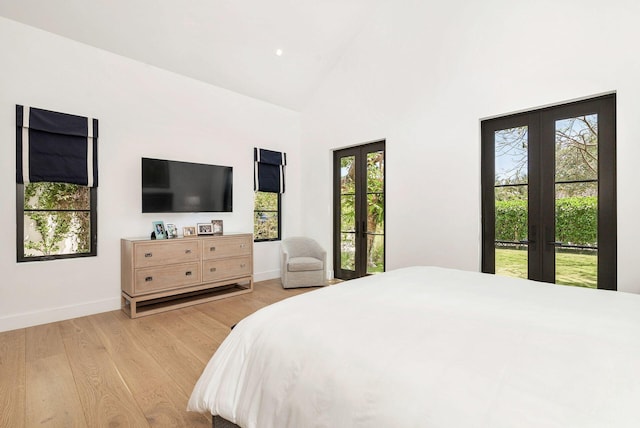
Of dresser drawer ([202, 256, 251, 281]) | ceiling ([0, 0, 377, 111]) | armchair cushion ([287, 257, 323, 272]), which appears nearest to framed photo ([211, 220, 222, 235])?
dresser drawer ([202, 256, 251, 281])

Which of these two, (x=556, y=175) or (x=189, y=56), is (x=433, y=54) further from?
(x=189, y=56)

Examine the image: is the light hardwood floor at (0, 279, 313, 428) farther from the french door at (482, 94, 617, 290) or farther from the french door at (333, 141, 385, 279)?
the french door at (482, 94, 617, 290)

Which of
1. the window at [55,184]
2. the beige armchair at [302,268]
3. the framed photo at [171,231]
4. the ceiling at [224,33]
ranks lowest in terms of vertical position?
the beige armchair at [302,268]

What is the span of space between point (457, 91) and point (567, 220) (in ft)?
5.65

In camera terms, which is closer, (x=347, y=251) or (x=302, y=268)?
(x=302, y=268)

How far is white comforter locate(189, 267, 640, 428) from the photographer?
0.75m

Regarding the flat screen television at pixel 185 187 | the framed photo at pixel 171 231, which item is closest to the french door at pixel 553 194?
the flat screen television at pixel 185 187

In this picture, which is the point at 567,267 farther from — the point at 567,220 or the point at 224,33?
the point at 224,33

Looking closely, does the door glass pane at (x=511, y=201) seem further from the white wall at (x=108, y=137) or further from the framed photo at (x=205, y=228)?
the framed photo at (x=205, y=228)

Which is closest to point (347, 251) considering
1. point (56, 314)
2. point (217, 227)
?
point (217, 227)

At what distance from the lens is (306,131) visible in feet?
17.5

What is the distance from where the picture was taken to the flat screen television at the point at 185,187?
146 inches

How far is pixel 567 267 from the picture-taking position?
9.54 ft

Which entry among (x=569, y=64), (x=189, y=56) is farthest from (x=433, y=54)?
(x=189, y=56)
